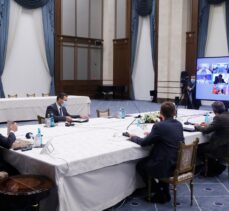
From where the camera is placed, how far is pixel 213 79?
660cm

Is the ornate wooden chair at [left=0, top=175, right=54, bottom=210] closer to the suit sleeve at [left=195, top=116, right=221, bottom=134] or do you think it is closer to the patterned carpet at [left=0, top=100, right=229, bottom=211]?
the patterned carpet at [left=0, top=100, right=229, bottom=211]

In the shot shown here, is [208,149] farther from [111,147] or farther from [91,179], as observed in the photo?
[91,179]

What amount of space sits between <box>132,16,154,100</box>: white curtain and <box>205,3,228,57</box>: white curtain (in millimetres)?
3180

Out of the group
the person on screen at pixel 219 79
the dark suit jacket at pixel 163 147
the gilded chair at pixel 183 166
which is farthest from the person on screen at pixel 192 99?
the dark suit jacket at pixel 163 147

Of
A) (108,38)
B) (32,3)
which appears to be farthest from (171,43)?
(32,3)

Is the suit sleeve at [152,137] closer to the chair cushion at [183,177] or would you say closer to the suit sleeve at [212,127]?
the chair cushion at [183,177]

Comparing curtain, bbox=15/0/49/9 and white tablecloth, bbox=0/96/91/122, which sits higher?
curtain, bbox=15/0/49/9

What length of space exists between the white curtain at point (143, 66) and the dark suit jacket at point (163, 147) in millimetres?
12613

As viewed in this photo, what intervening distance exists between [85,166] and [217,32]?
11.6 m

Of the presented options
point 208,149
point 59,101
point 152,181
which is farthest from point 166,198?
point 59,101

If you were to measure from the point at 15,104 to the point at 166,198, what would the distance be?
19.8 feet

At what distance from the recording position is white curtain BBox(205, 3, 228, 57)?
43.1ft

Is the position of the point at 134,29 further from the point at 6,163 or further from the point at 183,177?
the point at 6,163

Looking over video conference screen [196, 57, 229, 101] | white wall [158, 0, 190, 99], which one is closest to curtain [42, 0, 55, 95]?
white wall [158, 0, 190, 99]
